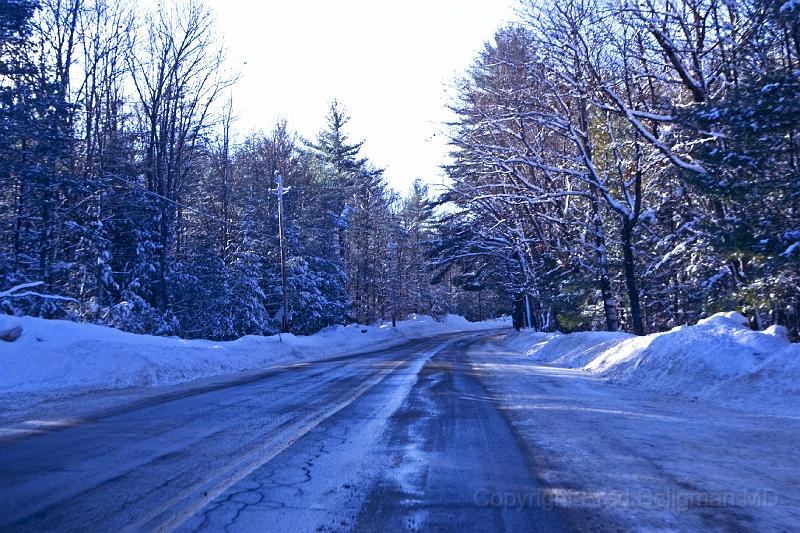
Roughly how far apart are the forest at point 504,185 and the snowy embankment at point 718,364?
164cm

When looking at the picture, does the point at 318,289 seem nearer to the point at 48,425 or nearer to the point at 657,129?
the point at 657,129

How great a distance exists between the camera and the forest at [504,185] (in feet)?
46.1

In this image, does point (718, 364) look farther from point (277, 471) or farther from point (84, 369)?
point (84, 369)

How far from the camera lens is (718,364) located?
10977 millimetres

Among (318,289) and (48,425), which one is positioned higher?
(318,289)

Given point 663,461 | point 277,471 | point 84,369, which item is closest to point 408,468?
point 277,471

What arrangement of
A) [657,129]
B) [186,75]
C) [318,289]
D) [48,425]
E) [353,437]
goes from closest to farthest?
[353,437], [48,425], [657,129], [186,75], [318,289]

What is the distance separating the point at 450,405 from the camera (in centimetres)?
995

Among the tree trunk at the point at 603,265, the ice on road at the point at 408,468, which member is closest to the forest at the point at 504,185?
the tree trunk at the point at 603,265

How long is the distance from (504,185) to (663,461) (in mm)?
19857

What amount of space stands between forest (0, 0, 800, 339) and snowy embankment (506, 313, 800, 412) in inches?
64.4

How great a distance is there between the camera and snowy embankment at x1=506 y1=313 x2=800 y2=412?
9555 mm

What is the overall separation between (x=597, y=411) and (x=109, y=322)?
2398cm

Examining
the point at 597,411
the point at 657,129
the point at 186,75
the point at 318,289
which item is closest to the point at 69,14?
the point at 186,75
